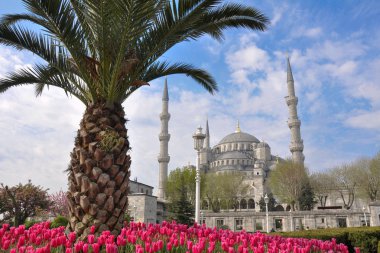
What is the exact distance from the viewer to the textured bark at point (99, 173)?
561 centimetres

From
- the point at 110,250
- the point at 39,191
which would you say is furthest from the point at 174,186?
the point at 110,250

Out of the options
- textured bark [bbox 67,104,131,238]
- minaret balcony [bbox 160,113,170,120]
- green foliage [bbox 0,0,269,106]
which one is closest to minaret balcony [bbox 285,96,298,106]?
minaret balcony [bbox 160,113,170,120]

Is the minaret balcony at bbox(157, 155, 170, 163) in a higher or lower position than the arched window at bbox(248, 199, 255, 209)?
higher

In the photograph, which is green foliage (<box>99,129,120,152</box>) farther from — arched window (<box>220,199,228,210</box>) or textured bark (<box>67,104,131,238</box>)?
arched window (<box>220,199,228,210</box>)

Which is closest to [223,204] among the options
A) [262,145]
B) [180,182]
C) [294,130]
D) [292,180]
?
[180,182]

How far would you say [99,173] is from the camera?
572 centimetres

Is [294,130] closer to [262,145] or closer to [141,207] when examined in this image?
[262,145]

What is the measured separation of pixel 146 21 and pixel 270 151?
81497 millimetres

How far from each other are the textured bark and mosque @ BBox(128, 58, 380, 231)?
9851 mm

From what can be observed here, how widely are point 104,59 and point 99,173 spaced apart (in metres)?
2.18

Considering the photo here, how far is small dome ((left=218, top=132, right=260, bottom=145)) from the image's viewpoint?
89.8m

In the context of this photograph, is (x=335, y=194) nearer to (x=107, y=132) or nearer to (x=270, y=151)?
(x=270, y=151)

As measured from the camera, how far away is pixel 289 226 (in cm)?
4075

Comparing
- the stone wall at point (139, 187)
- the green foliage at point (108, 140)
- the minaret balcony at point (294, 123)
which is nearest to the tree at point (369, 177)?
the minaret balcony at point (294, 123)
